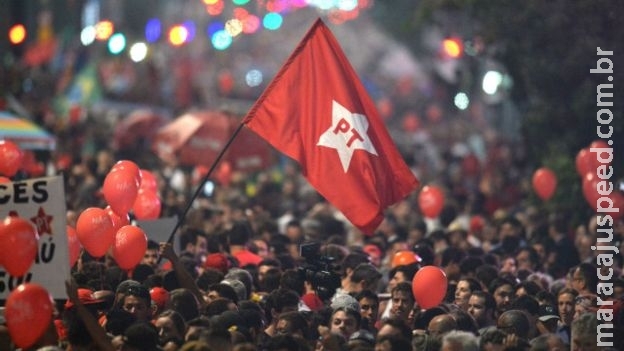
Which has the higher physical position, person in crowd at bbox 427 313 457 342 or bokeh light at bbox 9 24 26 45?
bokeh light at bbox 9 24 26 45

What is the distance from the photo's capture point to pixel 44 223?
407 inches

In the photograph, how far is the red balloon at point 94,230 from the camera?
11984 millimetres

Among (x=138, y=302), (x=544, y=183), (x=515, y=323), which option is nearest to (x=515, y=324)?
(x=515, y=323)

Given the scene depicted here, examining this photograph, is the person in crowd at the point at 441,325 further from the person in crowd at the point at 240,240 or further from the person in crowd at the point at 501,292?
the person in crowd at the point at 240,240

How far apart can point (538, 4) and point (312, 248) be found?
10164mm

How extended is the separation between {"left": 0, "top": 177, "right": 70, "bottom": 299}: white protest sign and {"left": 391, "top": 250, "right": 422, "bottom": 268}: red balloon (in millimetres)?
4210

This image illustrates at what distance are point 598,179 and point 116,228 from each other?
717cm

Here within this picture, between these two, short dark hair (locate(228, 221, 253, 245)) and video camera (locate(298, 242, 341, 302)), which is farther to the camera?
short dark hair (locate(228, 221, 253, 245))

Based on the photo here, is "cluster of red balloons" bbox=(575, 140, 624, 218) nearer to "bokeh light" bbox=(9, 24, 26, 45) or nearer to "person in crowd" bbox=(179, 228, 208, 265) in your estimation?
"person in crowd" bbox=(179, 228, 208, 265)

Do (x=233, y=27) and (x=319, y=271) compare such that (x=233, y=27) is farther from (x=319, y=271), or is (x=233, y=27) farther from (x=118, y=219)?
(x=319, y=271)

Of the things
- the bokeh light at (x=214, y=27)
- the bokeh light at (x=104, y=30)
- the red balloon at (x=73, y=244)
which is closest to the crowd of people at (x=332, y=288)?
the red balloon at (x=73, y=244)

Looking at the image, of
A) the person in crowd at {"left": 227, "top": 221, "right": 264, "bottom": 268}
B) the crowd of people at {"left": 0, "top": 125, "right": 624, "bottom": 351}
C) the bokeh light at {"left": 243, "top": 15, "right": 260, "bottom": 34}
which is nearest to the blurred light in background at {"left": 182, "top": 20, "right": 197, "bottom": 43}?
the bokeh light at {"left": 243, "top": 15, "right": 260, "bottom": 34}

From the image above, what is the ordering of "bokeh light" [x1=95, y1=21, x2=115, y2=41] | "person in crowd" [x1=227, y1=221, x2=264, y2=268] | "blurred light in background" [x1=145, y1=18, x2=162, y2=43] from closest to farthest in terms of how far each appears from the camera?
"person in crowd" [x1=227, y1=221, x2=264, y2=268], "bokeh light" [x1=95, y1=21, x2=115, y2=41], "blurred light in background" [x1=145, y1=18, x2=162, y2=43]

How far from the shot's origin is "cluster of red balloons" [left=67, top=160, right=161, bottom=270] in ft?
39.4
